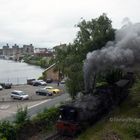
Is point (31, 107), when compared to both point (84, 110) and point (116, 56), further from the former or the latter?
point (84, 110)

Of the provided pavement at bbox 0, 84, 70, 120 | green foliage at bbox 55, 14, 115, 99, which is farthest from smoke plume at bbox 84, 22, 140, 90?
pavement at bbox 0, 84, 70, 120

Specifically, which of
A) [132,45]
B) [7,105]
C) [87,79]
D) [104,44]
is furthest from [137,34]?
[7,105]

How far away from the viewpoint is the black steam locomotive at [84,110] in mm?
25578

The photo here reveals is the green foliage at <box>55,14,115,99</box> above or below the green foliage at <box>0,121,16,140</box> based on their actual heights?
above

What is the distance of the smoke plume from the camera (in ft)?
101

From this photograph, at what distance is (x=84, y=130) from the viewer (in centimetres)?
2694

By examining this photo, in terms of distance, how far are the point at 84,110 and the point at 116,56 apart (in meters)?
7.70

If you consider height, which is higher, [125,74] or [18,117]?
[125,74]

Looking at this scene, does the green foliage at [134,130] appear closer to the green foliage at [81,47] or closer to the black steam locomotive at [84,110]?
the black steam locomotive at [84,110]

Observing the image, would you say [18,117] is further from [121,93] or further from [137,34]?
[137,34]

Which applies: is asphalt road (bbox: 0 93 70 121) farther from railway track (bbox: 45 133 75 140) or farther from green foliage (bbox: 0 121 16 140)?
green foliage (bbox: 0 121 16 140)

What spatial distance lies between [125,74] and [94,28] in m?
7.52

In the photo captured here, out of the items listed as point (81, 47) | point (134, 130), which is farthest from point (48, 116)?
point (81, 47)

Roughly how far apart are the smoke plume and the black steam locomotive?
2.00 m
